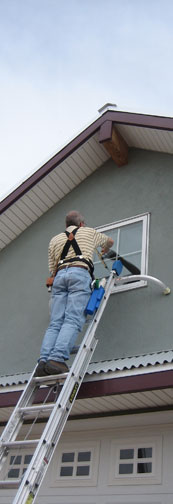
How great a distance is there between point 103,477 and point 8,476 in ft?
4.50

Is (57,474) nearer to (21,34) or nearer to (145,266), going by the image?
(145,266)

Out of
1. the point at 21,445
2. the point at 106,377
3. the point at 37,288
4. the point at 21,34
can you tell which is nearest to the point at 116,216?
the point at 37,288

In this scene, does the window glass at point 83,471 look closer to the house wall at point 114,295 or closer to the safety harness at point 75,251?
the house wall at point 114,295

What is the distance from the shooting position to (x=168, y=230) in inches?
322

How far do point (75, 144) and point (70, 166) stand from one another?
444 millimetres

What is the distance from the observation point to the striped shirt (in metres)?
6.97

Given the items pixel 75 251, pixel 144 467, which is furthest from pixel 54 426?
pixel 75 251

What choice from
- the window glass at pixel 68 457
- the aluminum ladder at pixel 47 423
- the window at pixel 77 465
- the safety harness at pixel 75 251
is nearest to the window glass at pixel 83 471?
the window at pixel 77 465

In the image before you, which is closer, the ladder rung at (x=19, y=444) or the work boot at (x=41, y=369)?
the ladder rung at (x=19, y=444)

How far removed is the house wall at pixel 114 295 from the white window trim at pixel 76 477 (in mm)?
1107

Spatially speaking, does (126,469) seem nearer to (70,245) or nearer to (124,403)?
(124,403)

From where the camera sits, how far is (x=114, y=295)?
8.05 m

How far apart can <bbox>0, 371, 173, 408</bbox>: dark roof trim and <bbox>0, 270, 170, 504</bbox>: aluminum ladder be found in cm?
29

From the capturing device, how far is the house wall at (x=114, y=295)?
299 inches
